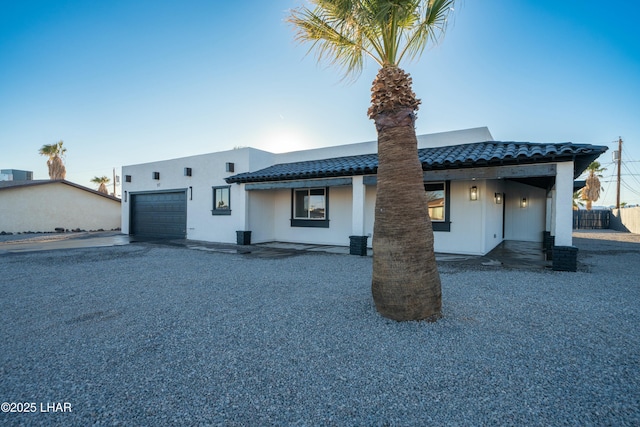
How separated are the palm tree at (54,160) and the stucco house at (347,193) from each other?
15.8m

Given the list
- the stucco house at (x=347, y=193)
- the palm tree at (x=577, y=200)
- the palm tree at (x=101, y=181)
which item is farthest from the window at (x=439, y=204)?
the palm tree at (x=101, y=181)

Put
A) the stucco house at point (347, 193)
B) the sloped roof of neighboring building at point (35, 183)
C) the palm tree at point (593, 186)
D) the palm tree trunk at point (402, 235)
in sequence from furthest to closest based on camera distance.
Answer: the palm tree at point (593, 186), the sloped roof of neighboring building at point (35, 183), the stucco house at point (347, 193), the palm tree trunk at point (402, 235)

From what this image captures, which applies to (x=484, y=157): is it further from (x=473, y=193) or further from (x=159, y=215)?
(x=159, y=215)

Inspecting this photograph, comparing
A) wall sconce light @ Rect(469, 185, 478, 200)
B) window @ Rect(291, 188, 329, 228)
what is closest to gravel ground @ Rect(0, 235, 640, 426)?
wall sconce light @ Rect(469, 185, 478, 200)

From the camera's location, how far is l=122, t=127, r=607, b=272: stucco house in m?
7.64

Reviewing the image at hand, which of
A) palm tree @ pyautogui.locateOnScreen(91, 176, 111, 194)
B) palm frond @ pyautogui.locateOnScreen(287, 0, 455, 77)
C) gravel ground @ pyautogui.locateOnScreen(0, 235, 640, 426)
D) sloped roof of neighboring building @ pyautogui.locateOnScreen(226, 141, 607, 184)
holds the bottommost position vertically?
gravel ground @ pyautogui.locateOnScreen(0, 235, 640, 426)

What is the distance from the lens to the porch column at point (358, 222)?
31.2 feet

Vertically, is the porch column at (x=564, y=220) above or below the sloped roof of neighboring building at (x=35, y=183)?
below

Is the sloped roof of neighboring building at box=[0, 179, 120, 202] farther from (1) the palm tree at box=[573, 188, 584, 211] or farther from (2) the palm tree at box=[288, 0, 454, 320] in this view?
(1) the palm tree at box=[573, 188, 584, 211]

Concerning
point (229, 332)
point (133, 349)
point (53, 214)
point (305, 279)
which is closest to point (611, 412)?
point (229, 332)

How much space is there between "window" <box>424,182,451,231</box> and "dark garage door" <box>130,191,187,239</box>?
11.9m

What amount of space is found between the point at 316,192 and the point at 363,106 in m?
7.33

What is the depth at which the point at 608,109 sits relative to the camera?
12844mm

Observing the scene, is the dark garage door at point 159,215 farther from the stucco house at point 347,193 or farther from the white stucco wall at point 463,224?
the white stucco wall at point 463,224
